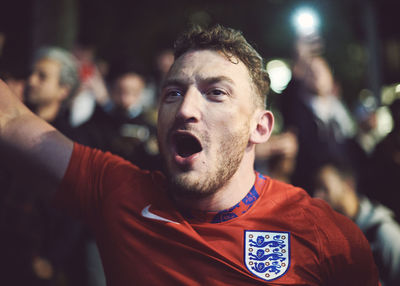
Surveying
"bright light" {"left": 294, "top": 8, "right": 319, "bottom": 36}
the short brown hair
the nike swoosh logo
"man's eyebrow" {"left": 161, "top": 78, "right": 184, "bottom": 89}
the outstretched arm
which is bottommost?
A: the nike swoosh logo

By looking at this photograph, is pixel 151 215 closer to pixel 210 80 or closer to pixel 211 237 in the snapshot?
pixel 211 237

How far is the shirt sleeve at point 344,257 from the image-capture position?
1.89 m

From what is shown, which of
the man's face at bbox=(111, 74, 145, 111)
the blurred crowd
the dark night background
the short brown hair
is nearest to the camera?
the short brown hair

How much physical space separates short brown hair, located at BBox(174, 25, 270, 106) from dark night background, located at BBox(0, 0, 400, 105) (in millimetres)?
4567

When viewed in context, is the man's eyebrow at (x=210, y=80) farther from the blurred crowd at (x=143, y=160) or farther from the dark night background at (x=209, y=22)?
the dark night background at (x=209, y=22)

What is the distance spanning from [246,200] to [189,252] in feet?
1.36

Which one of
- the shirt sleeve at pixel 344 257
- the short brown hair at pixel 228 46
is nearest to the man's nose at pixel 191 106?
the short brown hair at pixel 228 46

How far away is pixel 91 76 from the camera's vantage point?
6.77 metres

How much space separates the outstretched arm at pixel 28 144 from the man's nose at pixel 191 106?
24.2 inches

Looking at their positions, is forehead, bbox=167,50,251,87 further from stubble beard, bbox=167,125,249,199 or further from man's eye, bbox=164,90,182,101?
stubble beard, bbox=167,125,249,199

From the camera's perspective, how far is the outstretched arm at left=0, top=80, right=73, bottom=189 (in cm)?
196

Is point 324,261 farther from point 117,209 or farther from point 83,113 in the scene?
point 83,113

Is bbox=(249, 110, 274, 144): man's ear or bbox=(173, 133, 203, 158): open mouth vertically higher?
bbox=(249, 110, 274, 144): man's ear

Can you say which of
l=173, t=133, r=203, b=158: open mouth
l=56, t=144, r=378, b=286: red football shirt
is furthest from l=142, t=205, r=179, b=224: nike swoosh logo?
l=173, t=133, r=203, b=158: open mouth
